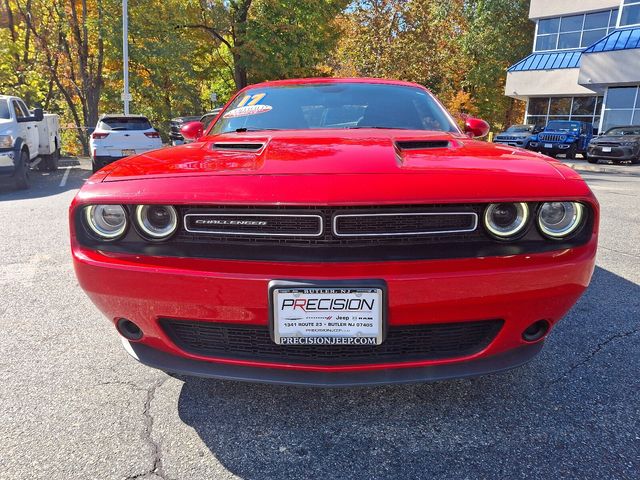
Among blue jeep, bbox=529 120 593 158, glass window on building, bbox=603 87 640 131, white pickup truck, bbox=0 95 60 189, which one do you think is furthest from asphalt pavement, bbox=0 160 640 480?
glass window on building, bbox=603 87 640 131

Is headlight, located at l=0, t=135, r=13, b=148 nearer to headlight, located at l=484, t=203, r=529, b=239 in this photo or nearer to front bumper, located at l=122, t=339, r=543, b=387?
front bumper, located at l=122, t=339, r=543, b=387

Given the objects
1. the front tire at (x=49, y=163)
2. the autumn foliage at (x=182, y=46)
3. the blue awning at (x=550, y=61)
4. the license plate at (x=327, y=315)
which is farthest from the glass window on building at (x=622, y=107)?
the license plate at (x=327, y=315)

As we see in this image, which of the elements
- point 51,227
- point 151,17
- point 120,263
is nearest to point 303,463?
point 120,263

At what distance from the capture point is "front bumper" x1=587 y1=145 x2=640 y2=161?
17062mm

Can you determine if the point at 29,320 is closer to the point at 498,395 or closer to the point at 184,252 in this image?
the point at 184,252

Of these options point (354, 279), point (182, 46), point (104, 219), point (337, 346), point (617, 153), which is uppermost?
point (182, 46)

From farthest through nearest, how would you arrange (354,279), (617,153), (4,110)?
(617,153)
(4,110)
(354,279)

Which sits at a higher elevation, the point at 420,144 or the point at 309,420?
the point at 420,144

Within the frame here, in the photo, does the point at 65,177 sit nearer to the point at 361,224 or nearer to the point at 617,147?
the point at 361,224

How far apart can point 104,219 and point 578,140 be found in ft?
71.3

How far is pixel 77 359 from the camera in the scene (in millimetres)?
2604

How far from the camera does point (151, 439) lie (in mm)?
1932

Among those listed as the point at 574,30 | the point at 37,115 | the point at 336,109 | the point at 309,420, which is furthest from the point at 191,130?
the point at 574,30

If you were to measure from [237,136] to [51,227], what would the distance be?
436cm
